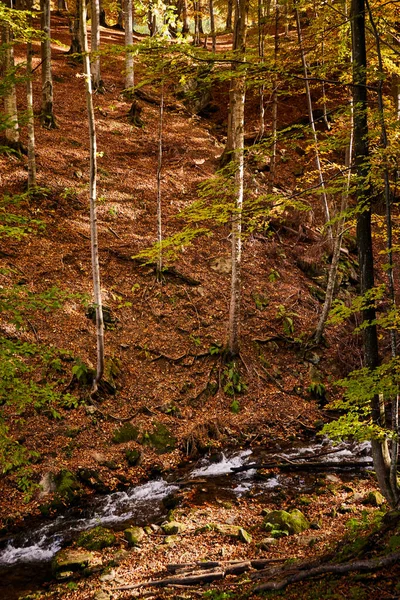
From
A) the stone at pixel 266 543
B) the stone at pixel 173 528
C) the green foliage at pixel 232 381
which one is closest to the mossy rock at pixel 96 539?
the stone at pixel 173 528

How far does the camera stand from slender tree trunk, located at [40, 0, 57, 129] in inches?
567

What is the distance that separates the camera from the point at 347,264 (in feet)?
53.5

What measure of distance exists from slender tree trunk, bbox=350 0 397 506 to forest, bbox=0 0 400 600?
0.03 metres

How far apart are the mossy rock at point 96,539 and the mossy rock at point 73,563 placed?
8.0 inches

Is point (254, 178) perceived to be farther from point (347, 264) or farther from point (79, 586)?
point (79, 586)

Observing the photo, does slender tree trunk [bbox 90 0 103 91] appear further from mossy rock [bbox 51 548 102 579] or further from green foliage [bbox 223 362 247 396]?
mossy rock [bbox 51 548 102 579]

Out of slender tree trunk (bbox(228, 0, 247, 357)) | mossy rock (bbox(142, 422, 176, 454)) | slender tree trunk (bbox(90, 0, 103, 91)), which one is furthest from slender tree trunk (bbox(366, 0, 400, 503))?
slender tree trunk (bbox(90, 0, 103, 91))

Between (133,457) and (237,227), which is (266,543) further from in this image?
(237,227)

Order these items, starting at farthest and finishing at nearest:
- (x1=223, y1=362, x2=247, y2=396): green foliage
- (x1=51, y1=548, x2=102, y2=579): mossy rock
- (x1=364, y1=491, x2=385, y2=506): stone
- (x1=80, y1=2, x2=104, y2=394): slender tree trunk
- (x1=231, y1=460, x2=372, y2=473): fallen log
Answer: (x1=223, y1=362, x2=247, y2=396): green foliage → (x1=80, y1=2, x2=104, y2=394): slender tree trunk → (x1=231, y1=460, x2=372, y2=473): fallen log → (x1=364, y1=491, x2=385, y2=506): stone → (x1=51, y1=548, x2=102, y2=579): mossy rock

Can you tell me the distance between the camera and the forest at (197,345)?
5684mm

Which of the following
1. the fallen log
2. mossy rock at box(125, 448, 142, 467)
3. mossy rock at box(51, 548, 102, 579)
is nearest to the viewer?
mossy rock at box(51, 548, 102, 579)

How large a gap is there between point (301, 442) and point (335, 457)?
0.92m

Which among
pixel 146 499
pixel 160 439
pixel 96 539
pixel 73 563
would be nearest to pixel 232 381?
pixel 160 439

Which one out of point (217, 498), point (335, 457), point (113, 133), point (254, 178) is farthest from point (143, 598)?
point (113, 133)
